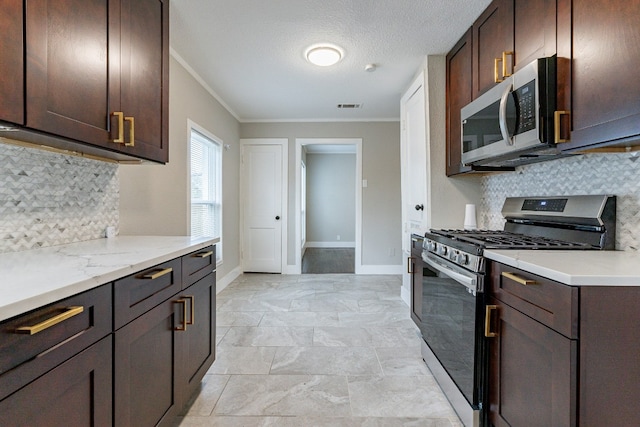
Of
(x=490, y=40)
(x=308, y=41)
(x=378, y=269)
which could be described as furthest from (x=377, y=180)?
(x=490, y=40)

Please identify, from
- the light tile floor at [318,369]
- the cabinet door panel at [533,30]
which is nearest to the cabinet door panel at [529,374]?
the light tile floor at [318,369]

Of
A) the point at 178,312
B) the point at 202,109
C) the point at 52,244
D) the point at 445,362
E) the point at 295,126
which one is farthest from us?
the point at 295,126

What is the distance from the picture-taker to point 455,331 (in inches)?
64.2

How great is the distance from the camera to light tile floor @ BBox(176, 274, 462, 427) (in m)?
1.61

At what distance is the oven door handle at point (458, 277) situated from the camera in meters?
1.43

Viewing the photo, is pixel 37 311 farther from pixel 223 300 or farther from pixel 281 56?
pixel 223 300

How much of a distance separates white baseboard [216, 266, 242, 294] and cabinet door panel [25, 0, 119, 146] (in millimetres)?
2786

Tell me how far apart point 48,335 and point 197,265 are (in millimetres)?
880

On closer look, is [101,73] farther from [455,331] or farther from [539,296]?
[455,331]

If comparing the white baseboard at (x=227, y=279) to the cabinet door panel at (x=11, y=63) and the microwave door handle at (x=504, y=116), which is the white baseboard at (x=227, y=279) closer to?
the cabinet door panel at (x=11, y=63)

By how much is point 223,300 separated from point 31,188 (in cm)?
237

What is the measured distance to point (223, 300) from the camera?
11.5 feet

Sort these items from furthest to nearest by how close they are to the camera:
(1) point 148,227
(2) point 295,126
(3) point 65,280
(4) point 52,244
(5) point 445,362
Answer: (2) point 295,126, (1) point 148,227, (5) point 445,362, (4) point 52,244, (3) point 65,280

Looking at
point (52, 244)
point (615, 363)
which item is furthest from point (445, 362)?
point (52, 244)
